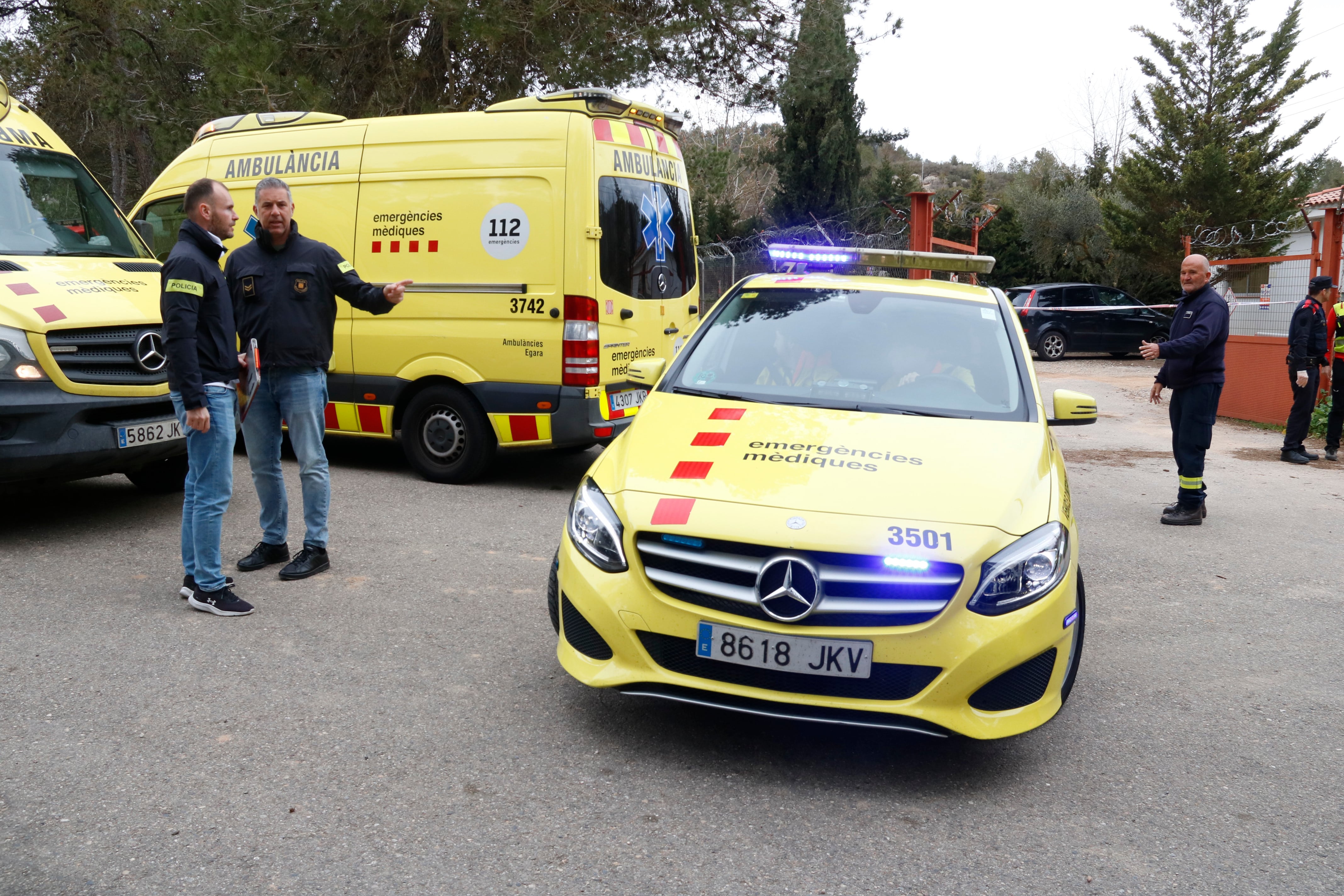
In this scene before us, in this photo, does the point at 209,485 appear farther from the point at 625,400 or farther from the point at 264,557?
the point at 625,400

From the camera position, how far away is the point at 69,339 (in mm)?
5719

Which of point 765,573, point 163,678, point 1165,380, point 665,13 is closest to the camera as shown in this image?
point 765,573

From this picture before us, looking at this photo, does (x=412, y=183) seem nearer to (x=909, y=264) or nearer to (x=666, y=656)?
(x=909, y=264)

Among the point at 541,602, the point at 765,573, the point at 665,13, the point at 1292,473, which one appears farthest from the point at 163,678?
the point at 665,13

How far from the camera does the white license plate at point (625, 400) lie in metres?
7.59

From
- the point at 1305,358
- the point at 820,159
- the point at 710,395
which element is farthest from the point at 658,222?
the point at 820,159

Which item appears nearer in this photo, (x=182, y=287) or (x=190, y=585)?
(x=182, y=287)

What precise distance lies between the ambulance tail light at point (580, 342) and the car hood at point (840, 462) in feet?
10.2

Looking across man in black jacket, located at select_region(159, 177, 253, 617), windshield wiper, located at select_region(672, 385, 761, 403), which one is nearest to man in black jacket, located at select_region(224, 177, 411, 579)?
man in black jacket, located at select_region(159, 177, 253, 617)

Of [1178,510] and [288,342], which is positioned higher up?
[288,342]

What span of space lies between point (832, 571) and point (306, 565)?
3.17 metres

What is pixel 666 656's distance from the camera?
10.8 feet

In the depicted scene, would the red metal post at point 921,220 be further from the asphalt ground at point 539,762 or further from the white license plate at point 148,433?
the white license plate at point 148,433

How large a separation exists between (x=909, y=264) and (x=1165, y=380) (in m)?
2.55
